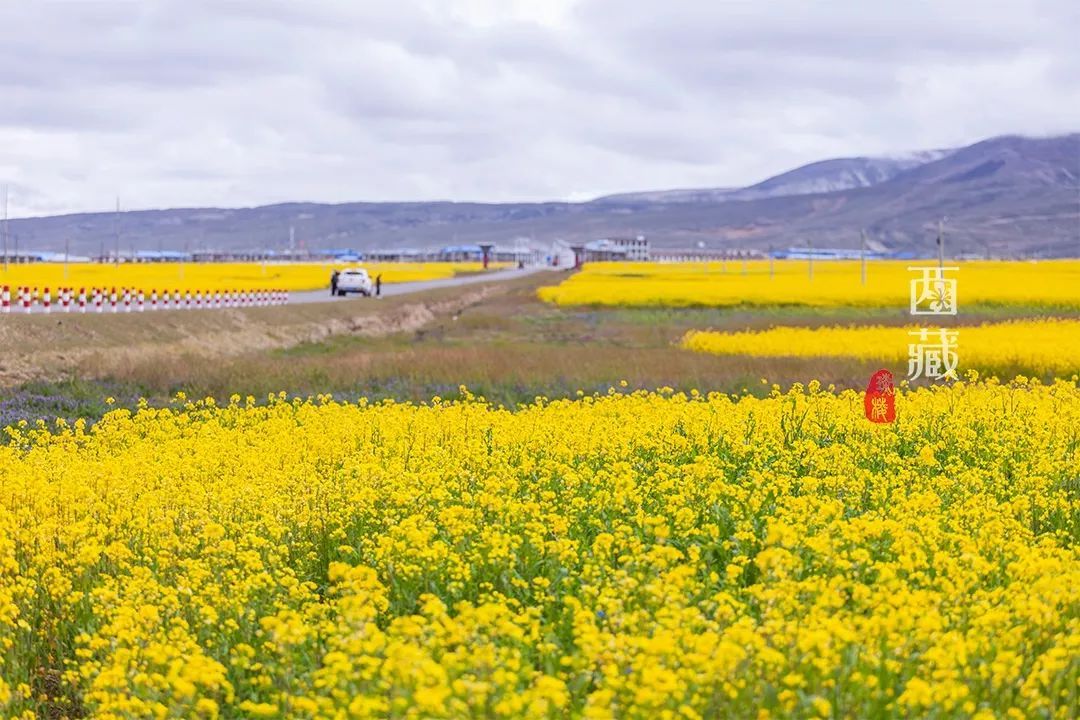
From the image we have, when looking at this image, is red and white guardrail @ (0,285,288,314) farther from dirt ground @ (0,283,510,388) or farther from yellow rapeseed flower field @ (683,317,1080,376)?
yellow rapeseed flower field @ (683,317,1080,376)

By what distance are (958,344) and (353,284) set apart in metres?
43.1

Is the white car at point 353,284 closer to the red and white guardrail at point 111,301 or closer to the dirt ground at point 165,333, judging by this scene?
the red and white guardrail at point 111,301

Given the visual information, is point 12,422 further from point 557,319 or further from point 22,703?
point 557,319

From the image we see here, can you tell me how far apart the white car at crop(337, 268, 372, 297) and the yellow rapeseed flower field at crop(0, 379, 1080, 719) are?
54811 mm

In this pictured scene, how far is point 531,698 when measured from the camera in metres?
5.69

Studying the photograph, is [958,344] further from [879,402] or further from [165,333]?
[165,333]

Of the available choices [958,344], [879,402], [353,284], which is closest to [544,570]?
[879,402]

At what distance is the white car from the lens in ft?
231

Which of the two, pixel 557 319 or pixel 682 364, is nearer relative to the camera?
pixel 682 364

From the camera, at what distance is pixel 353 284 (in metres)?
70.5

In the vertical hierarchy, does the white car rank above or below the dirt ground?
above

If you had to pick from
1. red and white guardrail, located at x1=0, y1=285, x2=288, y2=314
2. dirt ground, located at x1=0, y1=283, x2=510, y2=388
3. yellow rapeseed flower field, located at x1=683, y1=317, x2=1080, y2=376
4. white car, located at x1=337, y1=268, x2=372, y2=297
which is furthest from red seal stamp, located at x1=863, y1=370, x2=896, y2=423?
white car, located at x1=337, y1=268, x2=372, y2=297

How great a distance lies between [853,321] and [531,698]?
44.3m

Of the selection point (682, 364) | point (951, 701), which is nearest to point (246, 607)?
point (951, 701)
